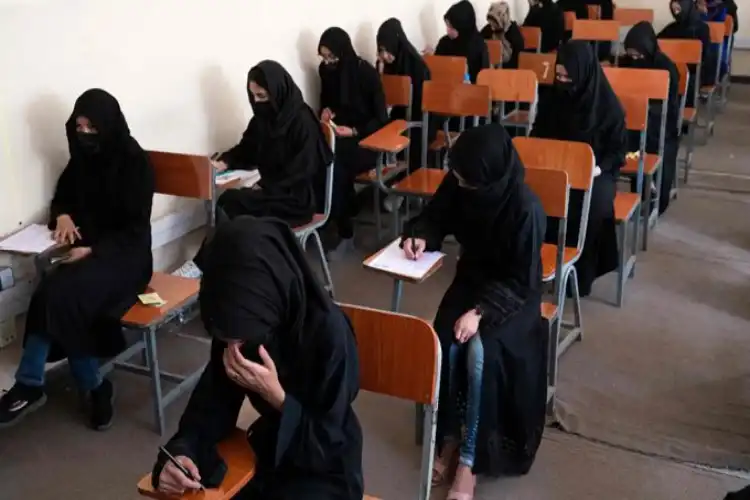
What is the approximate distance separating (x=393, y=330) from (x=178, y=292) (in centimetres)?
133

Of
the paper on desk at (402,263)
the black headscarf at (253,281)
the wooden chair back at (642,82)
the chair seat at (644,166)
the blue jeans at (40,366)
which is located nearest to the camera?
the black headscarf at (253,281)

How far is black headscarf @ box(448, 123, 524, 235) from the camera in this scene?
251 cm

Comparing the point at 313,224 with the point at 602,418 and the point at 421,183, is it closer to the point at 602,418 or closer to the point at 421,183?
the point at 421,183

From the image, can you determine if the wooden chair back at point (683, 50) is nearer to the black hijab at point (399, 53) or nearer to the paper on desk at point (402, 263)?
the black hijab at point (399, 53)

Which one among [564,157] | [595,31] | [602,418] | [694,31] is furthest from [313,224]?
[694,31]

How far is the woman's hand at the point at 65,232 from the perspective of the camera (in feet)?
9.80

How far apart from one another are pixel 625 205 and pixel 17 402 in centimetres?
261

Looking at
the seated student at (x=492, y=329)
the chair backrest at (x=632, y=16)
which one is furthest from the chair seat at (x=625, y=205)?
the chair backrest at (x=632, y=16)

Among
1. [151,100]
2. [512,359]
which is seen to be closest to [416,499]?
[512,359]

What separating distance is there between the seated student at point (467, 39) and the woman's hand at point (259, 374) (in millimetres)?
4278

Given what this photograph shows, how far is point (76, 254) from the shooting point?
2.95 m

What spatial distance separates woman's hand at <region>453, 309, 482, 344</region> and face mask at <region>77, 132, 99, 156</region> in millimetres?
1505

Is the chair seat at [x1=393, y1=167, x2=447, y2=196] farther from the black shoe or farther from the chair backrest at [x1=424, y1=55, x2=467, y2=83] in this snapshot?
the black shoe

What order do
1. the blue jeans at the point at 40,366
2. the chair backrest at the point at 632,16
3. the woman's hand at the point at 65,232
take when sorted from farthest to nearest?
the chair backrest at the point at 632,16
the woman's hand at the point at 65,232
the blue jeans at the point at 40,366
